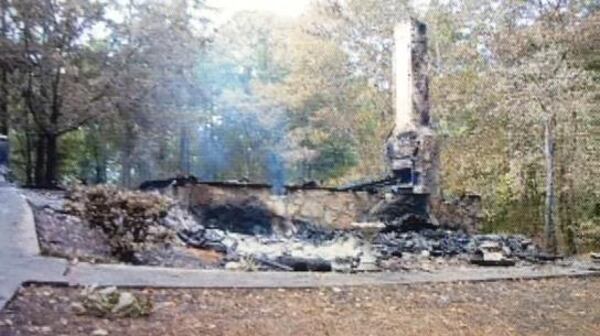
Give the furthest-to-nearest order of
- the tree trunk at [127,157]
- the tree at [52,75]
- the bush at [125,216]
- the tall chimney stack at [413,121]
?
1. the tree trunk at [127,157]
2. the tree at [52,75]
3. the tall chimney stack at [413,121]
4. the bush at [125,216]

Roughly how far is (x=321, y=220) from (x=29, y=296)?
6373mm

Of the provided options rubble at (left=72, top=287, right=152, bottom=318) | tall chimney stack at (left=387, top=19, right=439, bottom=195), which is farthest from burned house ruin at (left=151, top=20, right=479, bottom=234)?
rubble at (left=72, top=287, right=152, bottom=318)

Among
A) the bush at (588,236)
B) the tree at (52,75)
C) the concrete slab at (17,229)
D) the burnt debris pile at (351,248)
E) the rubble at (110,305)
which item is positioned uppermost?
the tree at (52,75)

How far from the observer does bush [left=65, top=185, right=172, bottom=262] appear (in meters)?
4.91

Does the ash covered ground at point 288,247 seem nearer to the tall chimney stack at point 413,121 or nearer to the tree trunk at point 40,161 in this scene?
the tall chimney stack at point 413,121

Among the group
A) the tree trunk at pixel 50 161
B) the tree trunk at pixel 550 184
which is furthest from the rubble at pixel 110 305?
the tree trunk at pixel 50 161

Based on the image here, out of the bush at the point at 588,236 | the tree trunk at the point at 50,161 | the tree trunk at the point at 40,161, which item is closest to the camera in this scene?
the bush at the point at 588,236

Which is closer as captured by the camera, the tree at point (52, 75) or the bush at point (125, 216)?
the bush at point (125, 216)

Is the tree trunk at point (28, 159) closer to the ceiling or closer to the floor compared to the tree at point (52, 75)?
closer to the floor

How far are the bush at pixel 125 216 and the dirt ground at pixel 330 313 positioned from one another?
1.57 metres

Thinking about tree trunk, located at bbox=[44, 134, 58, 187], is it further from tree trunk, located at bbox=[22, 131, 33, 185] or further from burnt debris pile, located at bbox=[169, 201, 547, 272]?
burnt debris pile, located at bbox=[169, 201, 547, 272]

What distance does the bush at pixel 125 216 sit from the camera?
16.1 ft

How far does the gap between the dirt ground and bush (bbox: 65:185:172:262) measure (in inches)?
61.7

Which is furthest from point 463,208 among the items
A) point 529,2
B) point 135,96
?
point 135,96
